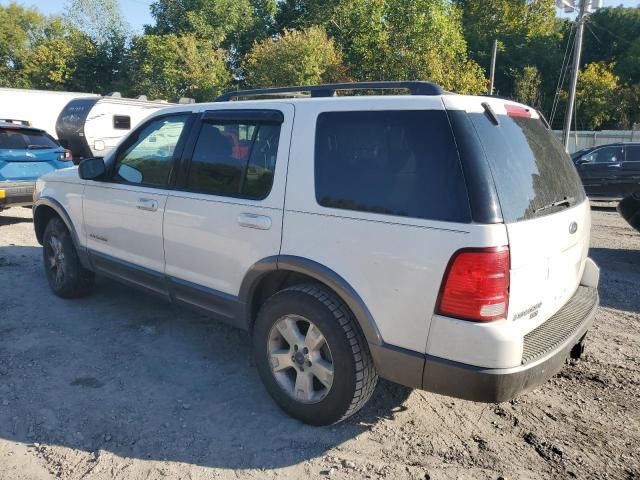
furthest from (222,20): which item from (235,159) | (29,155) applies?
(235,159)

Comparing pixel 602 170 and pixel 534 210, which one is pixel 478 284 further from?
pixel 602 170

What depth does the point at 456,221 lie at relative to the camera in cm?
237

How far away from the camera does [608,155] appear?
12492 millimetres

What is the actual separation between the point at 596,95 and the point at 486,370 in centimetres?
3627

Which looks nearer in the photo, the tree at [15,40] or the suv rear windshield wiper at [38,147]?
the suv rear windshield wiper at [38,147]

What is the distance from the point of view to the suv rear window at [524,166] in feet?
8.13

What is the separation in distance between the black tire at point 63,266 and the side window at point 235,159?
6.44 ft

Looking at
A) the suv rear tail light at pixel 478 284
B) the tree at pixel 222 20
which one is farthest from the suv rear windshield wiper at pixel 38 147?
the tree at pixel 222 20

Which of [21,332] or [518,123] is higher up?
[518,123]

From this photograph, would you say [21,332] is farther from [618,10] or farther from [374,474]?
[618,10]

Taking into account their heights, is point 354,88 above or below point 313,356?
above

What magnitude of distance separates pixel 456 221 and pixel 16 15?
5432 centimetres

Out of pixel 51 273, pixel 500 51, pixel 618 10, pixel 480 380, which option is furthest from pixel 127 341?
pixel 618 10

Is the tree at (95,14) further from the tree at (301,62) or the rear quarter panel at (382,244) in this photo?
the rear quarter panel at (382,244)
